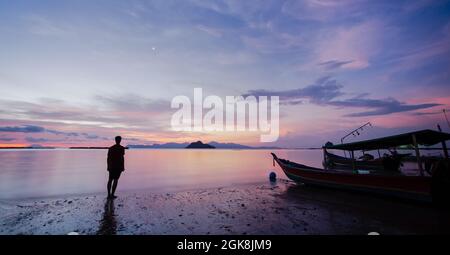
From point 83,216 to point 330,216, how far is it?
1019 centimetres

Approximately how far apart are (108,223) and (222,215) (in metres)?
4.37

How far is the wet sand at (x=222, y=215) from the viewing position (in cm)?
730

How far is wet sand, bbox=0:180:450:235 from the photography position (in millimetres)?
7297

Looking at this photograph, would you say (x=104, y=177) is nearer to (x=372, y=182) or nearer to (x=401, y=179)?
(x=372, y=182)

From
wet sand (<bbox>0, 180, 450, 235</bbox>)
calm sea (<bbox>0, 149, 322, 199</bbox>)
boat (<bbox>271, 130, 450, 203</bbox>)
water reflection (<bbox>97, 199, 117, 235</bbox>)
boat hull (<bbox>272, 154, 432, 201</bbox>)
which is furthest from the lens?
calm sea (<bbox>0, 149, 322, 199</bbox>)

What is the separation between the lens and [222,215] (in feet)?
29.6

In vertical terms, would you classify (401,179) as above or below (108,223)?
above

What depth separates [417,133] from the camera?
37.4 feet

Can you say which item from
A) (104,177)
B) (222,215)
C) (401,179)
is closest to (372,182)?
(401,179)

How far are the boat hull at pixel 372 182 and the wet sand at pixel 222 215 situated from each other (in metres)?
0.50

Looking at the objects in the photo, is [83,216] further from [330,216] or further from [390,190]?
[390,190]

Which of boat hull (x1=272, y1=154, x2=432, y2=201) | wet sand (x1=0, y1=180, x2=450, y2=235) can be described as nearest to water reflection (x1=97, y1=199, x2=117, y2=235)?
wet sand (x1=0, y1=180, x2=450, y2=235)

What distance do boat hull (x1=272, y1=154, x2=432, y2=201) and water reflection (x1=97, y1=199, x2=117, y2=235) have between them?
511 inches

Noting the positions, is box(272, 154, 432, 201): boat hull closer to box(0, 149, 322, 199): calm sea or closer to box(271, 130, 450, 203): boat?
box(271, 130, 450, 203): boat
